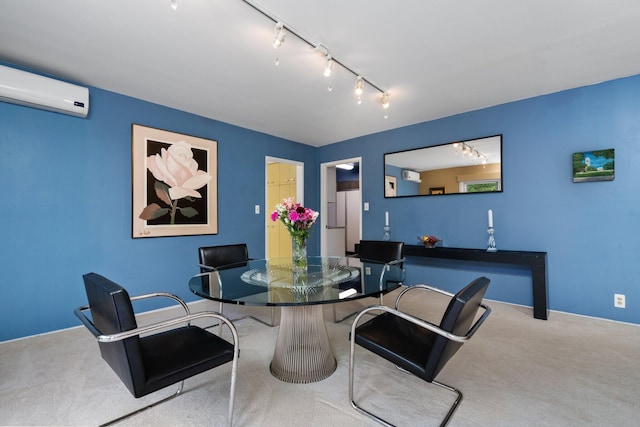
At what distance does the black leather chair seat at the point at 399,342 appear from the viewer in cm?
137

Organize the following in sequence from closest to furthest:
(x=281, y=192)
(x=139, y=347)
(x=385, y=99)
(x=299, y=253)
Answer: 1. (x=139, y=347)
2. (x=299, y=253)
3. (x=385, y=99)
4. (x=281, y=192)

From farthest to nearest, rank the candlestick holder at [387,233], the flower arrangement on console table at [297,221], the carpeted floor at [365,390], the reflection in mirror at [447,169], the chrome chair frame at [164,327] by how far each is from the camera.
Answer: the candlestick holder at [387,233]
the reflection in mirror at [447,169]
the flower arrangement on console table at [297,221]
the carpeted floor at [365,390]
the chrome chair frame at [164,327]

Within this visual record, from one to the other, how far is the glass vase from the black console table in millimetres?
2127

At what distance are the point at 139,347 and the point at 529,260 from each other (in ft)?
11.4

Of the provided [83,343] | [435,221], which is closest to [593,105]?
[435,221]

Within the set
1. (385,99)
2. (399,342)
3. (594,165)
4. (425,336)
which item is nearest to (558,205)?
(594,165)

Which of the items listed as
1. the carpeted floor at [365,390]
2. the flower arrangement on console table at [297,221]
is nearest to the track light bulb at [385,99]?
the flower arrangement on console table at [297,221]

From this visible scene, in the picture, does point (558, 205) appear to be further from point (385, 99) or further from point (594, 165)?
point (385, 99)

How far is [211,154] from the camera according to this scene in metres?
3.77

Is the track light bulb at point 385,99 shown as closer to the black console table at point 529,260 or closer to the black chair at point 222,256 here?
the black console table at point 529,260

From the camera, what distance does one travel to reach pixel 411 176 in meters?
4.15

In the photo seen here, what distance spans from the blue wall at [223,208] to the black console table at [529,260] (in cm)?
28

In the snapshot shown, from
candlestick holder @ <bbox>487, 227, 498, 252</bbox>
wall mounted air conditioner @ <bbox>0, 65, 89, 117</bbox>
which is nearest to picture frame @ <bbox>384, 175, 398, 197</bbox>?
candlestick holder @ <bbox>487, 227, 498, 252</bbox>

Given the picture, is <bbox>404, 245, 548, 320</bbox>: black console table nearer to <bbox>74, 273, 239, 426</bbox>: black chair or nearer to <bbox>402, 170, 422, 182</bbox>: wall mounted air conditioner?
<bbox>402, 170, 422, 182</bbox>: wall mounted air conditioner
